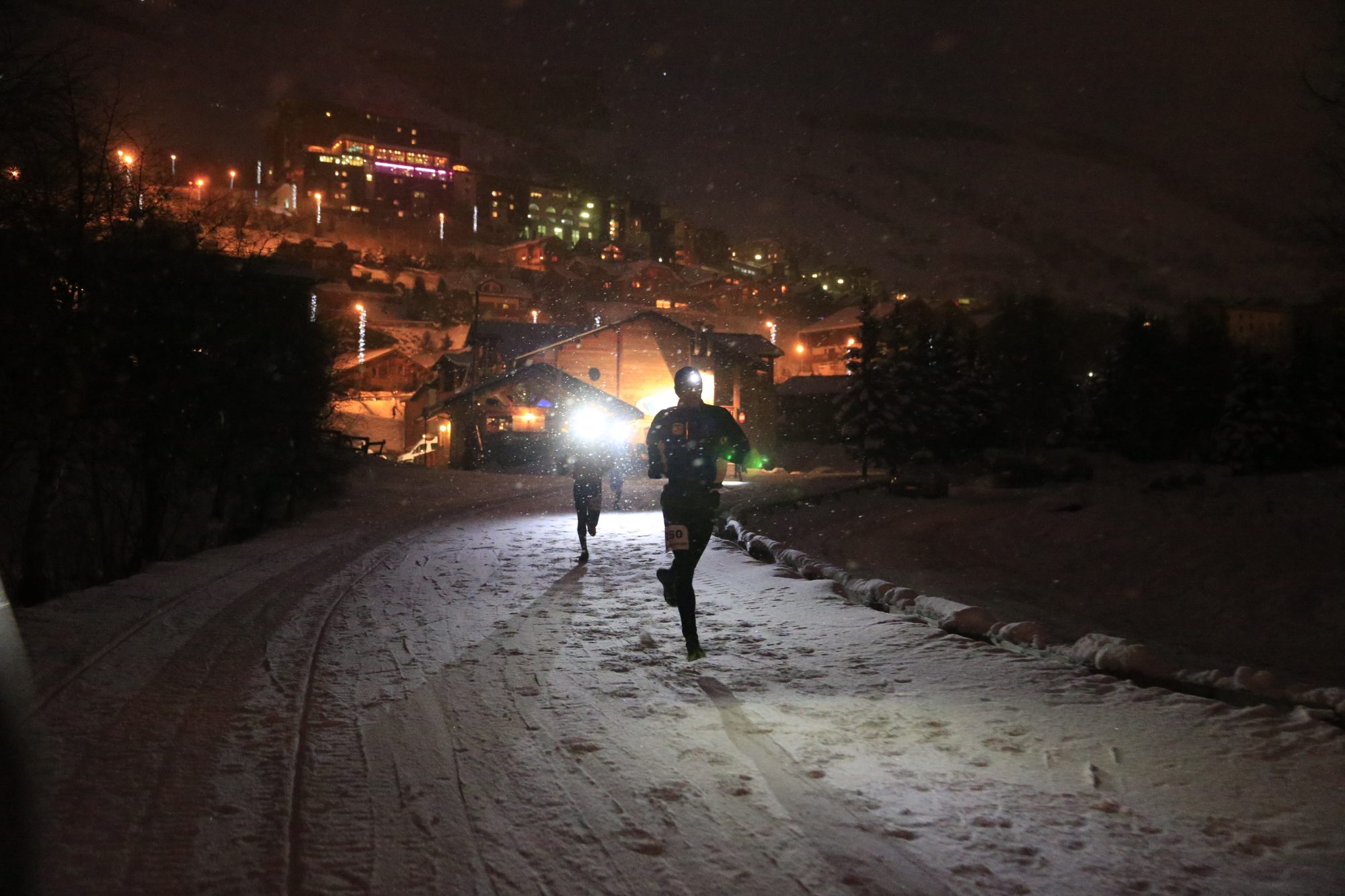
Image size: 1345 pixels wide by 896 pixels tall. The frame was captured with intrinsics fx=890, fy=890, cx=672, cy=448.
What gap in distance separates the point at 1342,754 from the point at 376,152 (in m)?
148

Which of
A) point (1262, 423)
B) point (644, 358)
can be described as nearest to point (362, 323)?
point (644, 358)

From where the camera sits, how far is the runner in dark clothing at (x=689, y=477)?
681 cm

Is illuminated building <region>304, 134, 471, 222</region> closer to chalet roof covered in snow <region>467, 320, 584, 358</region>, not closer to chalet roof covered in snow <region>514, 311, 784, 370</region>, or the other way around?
chalet roof covered in snow <region>467, 320, 584, 358</region>

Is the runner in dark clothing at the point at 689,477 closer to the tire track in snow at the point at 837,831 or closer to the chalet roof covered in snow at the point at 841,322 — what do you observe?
the tire track in snow at the point at 837,831

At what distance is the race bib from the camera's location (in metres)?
6.78

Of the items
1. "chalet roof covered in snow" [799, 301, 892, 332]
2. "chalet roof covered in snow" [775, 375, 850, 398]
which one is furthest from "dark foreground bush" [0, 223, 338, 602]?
"chalet roof covered in snow" [799, 301, 892, 332]

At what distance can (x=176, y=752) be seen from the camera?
15.4 ft

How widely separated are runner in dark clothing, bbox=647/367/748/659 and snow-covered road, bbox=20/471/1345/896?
0.53 meters

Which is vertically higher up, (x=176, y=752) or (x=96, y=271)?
A: (x=96, y=271)

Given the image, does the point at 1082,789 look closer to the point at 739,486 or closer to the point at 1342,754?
the point at 1342,754

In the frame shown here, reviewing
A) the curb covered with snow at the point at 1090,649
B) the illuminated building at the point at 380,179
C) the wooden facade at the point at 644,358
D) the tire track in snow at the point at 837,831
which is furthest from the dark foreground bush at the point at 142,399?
the illuminated building at the point at 380,179

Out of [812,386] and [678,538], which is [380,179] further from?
[678,538]

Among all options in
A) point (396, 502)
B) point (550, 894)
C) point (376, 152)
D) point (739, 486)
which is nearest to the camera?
point (550, 894)

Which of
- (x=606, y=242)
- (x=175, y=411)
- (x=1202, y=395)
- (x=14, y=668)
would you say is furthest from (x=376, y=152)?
(x=14, y=668)
